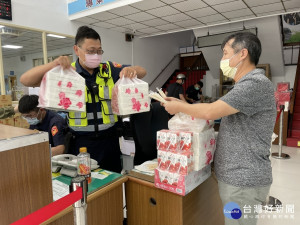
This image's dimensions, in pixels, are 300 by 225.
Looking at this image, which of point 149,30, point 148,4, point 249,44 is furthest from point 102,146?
point 149,30

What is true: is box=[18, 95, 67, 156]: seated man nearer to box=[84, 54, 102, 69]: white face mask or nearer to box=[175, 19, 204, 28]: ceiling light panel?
box=[84, 54, 102, 69]: white face mask

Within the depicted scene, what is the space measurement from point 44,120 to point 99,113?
2.56ft

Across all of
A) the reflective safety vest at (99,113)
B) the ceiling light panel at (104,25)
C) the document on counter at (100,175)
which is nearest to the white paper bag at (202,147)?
the document on counter at (100,175)

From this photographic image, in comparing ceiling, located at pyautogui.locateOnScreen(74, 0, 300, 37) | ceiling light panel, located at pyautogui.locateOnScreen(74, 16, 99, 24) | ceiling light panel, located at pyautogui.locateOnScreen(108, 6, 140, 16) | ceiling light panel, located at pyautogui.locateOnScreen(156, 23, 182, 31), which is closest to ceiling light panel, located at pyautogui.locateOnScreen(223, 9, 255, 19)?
ceiling, located at pyautogui.locateOnScreen(74, 0, 300, 37)

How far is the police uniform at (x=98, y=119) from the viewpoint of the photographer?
1.62 meters

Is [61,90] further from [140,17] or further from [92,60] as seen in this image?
[140,17]

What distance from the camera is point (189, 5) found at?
4.52 m

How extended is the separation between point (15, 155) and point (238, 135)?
3.46 ft

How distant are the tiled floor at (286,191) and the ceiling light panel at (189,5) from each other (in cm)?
336

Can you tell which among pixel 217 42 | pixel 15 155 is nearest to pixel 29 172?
pixel 15 155

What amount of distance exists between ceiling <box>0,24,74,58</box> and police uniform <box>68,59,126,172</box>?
3.58m

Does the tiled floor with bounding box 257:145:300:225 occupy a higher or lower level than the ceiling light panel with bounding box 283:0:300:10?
lower

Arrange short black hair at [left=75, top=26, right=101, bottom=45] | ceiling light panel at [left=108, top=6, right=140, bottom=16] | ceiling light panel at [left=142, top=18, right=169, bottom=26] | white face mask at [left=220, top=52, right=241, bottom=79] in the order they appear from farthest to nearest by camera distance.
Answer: ceiling light panel at [left=142, top=18, right=169, bottom=26], ceiling light panel at [left=108, top=6, right=140, bottom=16], short black hair at [left=75, top=26, right=101, bottom=45], white face mask at [left=220, top=52, right=241, bottom=79]

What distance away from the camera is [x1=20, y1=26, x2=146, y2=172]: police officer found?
5.13ft
